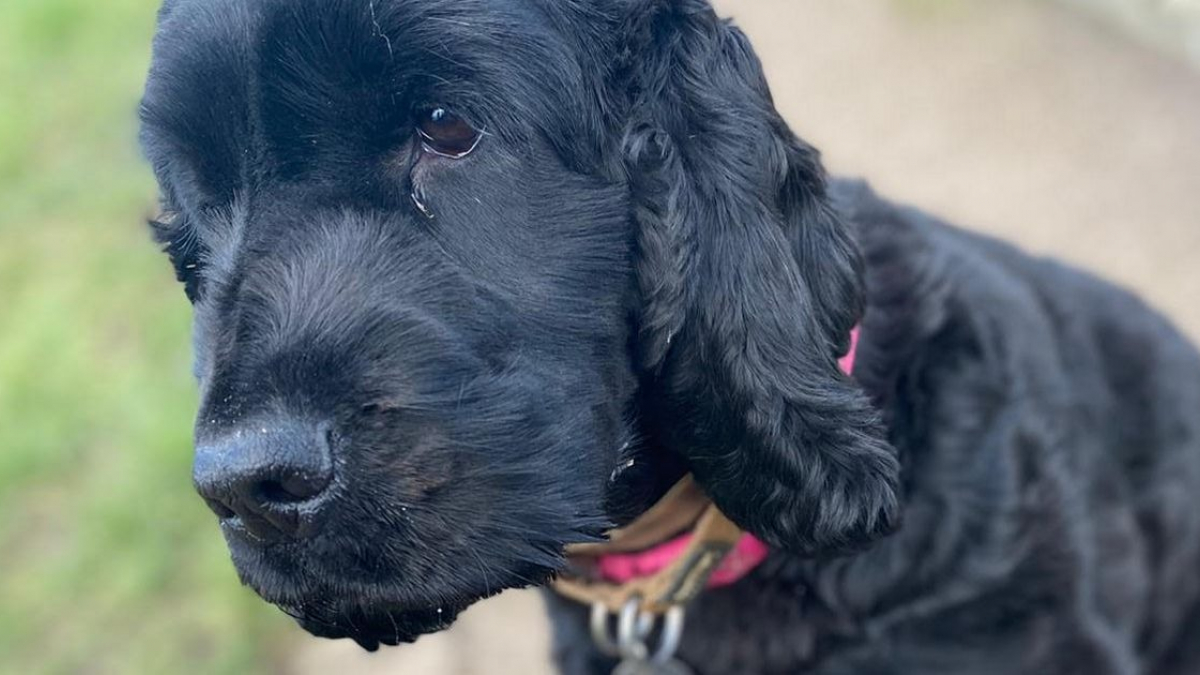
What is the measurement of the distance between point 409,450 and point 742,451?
0.52 m

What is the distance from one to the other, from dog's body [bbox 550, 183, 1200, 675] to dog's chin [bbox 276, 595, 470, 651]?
2.45 feet

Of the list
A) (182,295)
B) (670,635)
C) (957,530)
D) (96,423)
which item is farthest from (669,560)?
(182,295)

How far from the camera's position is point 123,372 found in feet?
14.9

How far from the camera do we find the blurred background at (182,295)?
146 inches

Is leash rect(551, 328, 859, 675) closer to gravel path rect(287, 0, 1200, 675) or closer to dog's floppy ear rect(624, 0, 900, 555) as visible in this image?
dog's floppy ear rect(624, 0, 900, 555)

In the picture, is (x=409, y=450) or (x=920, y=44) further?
(x=920, y=44)

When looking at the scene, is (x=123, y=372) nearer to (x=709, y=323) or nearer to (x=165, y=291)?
(x=165, y=291)

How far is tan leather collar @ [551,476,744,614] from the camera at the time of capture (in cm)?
216

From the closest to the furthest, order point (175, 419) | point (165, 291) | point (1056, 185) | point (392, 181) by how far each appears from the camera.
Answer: point (392, 181) → point (175, 419) → point (1056, 185) → point (165, 291)

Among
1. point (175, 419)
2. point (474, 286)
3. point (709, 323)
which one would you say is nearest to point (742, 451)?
point (709, 323)

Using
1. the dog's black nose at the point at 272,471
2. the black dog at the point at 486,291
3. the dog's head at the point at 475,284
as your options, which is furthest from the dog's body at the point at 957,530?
the dog's black nose at the point at 272,471

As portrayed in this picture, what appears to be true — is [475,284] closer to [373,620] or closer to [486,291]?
[486,291]

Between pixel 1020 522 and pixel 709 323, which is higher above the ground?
pixel 709 323

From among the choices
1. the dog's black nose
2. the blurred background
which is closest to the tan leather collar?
the dog's black nose
